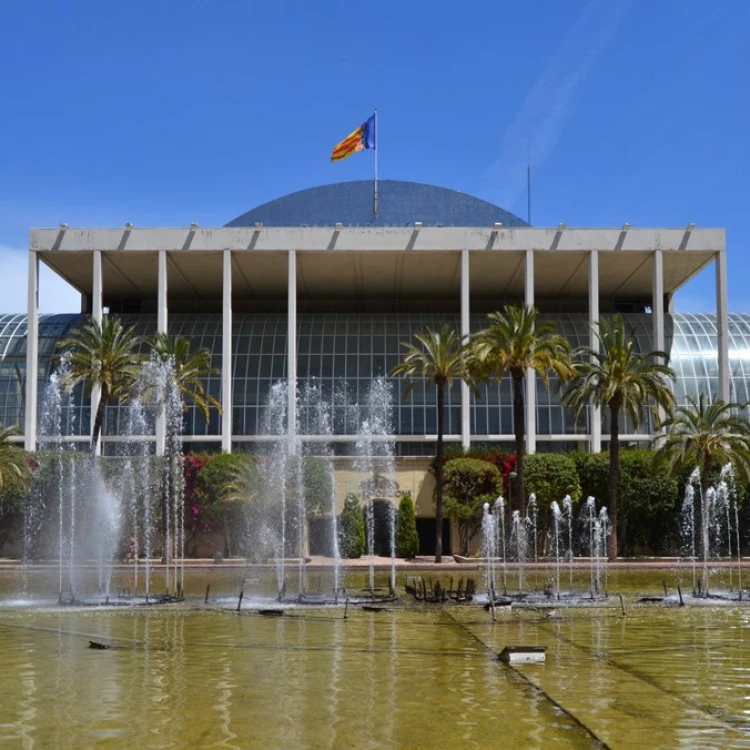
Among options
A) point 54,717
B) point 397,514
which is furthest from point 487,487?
point 54,717

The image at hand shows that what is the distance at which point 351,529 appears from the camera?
56500 mm

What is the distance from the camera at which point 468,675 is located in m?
17.7

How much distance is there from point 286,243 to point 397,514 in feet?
56.2

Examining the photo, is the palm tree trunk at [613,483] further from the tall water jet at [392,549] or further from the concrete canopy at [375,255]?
the concrete canopy at [375,255]

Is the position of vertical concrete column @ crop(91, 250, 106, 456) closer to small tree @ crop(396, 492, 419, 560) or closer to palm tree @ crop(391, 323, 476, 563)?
small tree @ crop(396, 492, 419, 560)

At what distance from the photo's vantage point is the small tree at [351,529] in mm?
56000

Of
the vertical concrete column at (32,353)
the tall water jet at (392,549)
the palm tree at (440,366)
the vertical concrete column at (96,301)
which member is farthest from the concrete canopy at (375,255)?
the tall water jet at (392,549)

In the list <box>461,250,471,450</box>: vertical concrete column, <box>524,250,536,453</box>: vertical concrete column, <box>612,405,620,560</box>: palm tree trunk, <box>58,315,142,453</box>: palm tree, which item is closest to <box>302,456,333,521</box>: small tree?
<box>461,250,471,450</box>: vertical concrete column

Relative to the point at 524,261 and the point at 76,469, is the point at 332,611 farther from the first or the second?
the point at 524,261

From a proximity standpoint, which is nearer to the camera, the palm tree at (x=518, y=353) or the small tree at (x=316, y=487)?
the palm tree at (x=518, y=353)

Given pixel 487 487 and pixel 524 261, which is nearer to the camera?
pixel 487 487

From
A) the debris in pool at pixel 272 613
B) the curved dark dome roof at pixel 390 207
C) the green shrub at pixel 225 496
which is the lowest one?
the debris in pool at pixel 272 613

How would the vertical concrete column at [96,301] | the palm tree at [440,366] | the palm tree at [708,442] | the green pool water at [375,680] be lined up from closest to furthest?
1. the green pool water at [375,680]
2. the palm tree at [708,442]
3. the palm tree at [440,366]
4. the vertical concrete column at [96,301]

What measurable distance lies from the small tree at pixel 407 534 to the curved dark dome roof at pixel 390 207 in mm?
30320
